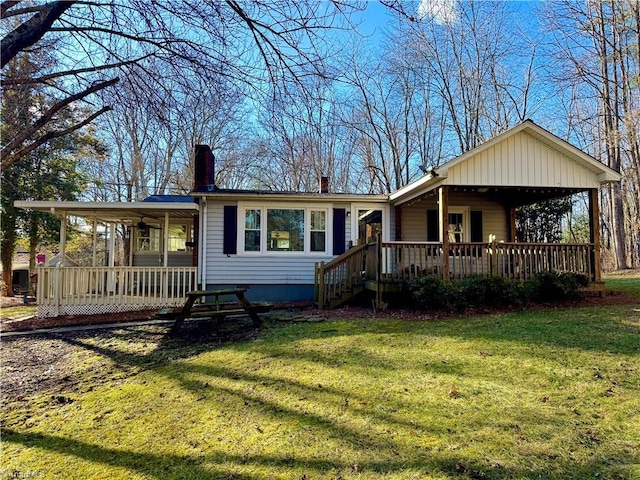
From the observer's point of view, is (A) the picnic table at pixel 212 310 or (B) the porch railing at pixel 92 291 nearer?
(A) the picnic table at pixel 212 310

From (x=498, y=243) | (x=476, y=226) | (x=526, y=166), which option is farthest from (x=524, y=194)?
(x=498, y=243)

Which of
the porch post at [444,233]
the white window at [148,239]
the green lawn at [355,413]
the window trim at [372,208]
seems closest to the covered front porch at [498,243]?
the porch post at [444,233]

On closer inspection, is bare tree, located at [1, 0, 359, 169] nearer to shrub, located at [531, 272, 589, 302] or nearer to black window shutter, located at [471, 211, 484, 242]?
shrub, located at [531, 272, 589, 302]

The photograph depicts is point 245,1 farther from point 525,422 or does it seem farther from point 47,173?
point 47,173

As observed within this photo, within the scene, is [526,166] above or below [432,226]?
above

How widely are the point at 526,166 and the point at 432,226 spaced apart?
371 cm

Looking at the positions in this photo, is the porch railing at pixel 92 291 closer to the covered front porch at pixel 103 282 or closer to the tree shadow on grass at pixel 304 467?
the covered front porch at pixel 103 282

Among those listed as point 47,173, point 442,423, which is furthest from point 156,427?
point 47,173

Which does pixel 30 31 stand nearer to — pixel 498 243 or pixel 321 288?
pixel 321 288

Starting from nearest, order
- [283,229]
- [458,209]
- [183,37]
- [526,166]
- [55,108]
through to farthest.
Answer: [183,37], [55,108], [526,166], [283,229], [458,209]

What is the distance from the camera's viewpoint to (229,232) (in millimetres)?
10828

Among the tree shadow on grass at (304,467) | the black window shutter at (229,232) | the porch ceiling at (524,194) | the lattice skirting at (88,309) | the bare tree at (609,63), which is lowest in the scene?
the tree shadow on grass at (304,467)

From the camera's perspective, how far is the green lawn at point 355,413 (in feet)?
8.49

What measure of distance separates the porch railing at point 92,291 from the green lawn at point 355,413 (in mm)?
4622
